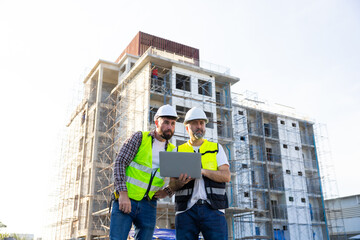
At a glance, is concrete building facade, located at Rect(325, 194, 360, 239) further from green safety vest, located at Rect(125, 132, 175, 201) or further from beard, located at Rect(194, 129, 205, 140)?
green safety vest, located at Rect(125, 132, 175, 201)

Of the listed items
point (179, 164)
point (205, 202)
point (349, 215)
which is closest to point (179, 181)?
point (179, 164)

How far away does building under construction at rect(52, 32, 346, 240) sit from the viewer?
23.6 meters

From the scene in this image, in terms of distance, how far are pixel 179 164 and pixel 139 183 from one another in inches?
21.7

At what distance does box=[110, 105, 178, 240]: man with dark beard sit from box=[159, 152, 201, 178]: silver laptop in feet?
1.50

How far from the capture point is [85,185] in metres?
27.1

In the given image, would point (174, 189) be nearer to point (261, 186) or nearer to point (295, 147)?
point (261, 186)

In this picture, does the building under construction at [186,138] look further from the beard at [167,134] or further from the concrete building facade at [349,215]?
the beard at [167,134]

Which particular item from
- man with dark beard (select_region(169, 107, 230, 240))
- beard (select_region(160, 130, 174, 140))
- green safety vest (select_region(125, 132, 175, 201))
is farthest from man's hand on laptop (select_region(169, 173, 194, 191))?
beard (select_region(160, 130, 174, 140))

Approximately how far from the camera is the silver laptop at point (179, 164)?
9.14ft

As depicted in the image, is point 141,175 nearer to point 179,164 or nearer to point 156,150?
point 156,150

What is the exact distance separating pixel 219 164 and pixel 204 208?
0.47 m

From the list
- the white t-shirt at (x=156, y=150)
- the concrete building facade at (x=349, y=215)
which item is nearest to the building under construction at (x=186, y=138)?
the concrete building facade at (x=349, y=215)

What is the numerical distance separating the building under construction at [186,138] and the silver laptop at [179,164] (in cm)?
1681

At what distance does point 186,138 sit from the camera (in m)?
22.1
